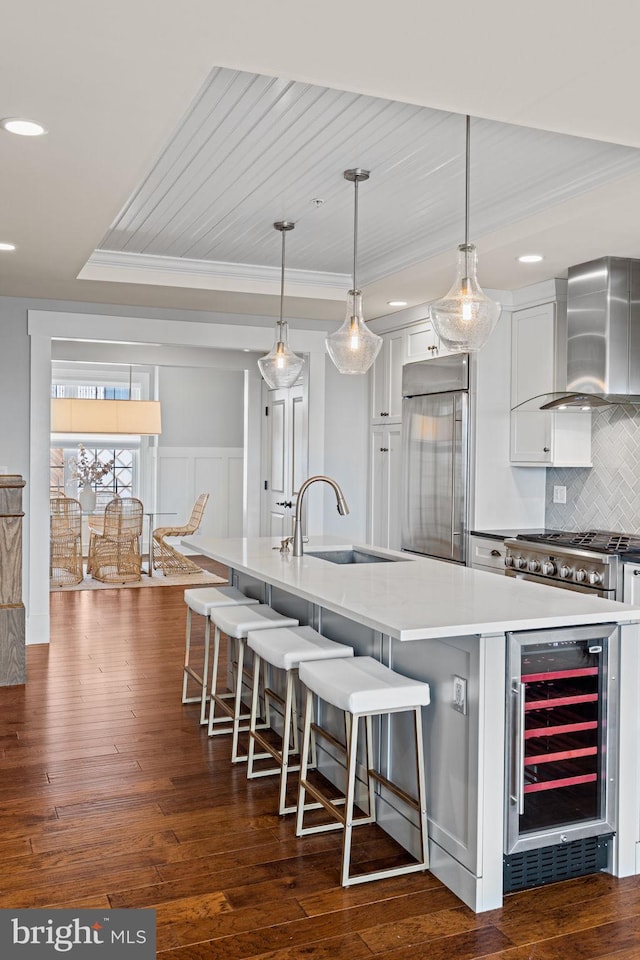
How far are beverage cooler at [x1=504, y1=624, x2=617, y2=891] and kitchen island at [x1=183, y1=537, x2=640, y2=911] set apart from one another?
0.04 meters

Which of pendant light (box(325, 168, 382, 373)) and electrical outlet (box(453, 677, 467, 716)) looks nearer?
electrical outlet (box(453, 677, 467, 716))

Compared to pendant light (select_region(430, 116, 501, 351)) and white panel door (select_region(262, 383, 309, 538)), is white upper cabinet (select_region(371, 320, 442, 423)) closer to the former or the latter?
white panel door (select_region(262, 383, 309, 538))

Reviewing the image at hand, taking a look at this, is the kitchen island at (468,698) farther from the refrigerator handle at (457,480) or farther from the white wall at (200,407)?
the white wall at (200,407)

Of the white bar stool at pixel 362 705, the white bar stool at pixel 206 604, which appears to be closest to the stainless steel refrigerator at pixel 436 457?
the white bar stool at pixel 206 604

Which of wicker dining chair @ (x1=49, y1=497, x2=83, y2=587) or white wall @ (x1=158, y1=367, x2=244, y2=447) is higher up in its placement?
white wall @ (x1=158, y1=367, x2=244, y2=447)

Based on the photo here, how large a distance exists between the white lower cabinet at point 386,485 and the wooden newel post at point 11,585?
2.77 m

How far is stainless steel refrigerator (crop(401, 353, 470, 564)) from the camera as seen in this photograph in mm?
5305

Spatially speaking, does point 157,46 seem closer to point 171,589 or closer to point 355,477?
point 355,477

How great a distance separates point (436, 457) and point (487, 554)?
0.85 meters

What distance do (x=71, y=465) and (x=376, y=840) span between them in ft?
27.4

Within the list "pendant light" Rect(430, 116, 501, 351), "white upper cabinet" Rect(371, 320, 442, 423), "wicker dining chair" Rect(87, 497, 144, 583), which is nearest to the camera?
"pendant light" Rect(430, 116, 501, 351)

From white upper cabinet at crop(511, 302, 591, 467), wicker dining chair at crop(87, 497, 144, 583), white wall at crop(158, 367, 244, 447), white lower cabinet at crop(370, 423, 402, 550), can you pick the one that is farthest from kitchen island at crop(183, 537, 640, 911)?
white wall at crop(158, 367, 244, 447)

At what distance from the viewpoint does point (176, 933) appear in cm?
222
